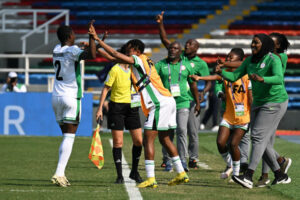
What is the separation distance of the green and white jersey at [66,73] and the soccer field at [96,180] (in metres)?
1.12

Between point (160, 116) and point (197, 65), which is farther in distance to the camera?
point (197, 65)

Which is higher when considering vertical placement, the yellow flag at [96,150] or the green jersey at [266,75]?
the green jersey at [266,75]

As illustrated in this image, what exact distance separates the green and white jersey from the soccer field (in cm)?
112

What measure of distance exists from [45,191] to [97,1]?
21.9m

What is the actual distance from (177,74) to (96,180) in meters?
2.06

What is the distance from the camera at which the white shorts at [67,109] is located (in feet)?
28.3

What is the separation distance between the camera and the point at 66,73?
8672 millimetres

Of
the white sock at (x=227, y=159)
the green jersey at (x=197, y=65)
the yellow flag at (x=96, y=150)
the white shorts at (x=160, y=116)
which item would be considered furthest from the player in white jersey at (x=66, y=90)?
the green jersey at (x=197, y=65)

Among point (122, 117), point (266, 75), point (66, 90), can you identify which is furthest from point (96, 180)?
point (266, 75)

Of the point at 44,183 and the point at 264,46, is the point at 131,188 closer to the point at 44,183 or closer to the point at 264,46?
the point at 44,183

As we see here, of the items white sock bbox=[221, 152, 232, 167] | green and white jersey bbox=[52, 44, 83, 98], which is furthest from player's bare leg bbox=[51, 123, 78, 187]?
white sock bbox=[221, 152, 232, 167]

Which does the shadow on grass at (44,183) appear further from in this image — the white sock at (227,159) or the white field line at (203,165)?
the white field line at (203,165)

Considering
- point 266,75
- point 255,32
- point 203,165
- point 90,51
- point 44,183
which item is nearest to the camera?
point 90,51

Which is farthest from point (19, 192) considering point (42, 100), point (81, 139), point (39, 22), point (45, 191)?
point (39, 22)
